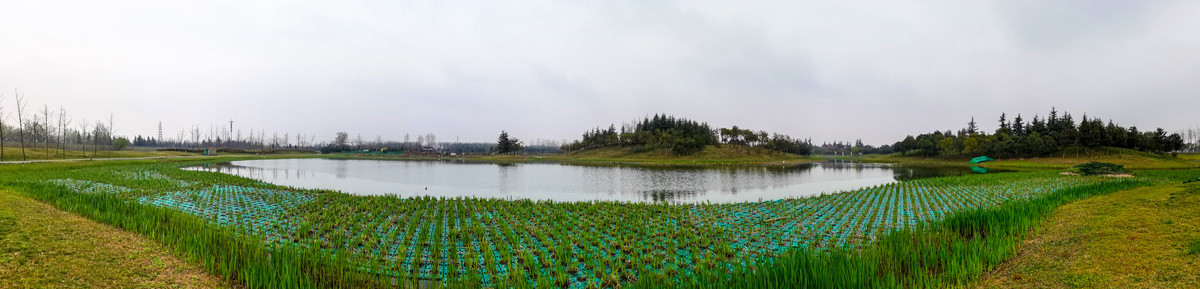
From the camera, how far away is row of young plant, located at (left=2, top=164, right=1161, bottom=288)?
6594mm

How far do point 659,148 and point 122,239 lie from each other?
3287 inches

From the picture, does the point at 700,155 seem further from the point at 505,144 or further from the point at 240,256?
the point at 240,256

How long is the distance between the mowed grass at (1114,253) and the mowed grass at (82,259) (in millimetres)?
10001

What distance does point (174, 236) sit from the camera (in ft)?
24.7

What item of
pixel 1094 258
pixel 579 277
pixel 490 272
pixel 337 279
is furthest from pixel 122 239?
pixel 1094 258

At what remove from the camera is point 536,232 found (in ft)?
32.7

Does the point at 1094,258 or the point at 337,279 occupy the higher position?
the point at 1094,258

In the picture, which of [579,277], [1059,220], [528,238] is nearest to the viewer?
[579,277]

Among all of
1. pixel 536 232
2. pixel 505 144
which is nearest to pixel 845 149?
pixel 505 144

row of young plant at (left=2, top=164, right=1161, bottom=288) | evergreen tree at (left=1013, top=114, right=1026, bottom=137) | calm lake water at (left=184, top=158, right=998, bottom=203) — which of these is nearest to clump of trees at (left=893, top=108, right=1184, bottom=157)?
evergreen tree at (left=1013, top=114, right=1026, bottom=137)

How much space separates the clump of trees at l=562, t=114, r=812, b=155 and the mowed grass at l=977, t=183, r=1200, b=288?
7474cm

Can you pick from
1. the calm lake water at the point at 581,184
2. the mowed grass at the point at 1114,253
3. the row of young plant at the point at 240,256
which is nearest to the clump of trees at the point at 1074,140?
the calm lake water at the point at 581,184

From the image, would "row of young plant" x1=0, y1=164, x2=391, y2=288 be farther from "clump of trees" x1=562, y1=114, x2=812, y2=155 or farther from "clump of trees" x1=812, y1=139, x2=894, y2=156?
"clump of trees" x1=812, y1=139, x2=894, y2=156

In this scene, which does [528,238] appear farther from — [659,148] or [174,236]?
[659,148]
